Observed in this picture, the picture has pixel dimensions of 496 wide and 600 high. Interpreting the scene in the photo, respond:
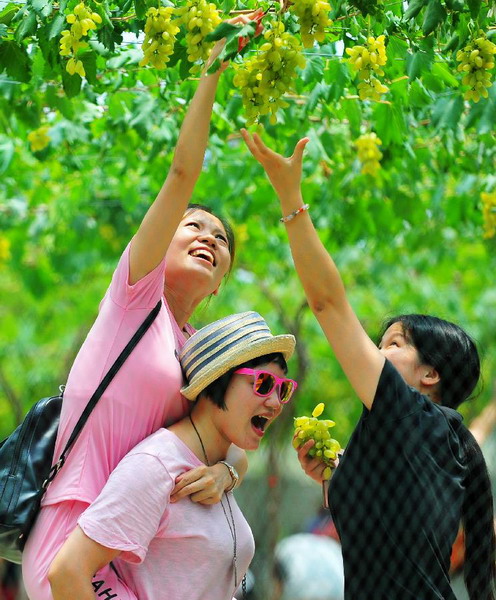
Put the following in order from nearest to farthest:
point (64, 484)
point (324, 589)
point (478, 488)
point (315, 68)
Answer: point (64, 484), point (478, 488), point (315, 68), point (324, 589)

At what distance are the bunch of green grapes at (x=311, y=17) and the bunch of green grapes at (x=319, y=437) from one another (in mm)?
955

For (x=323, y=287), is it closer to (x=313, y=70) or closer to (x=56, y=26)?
(x=56, y=26)

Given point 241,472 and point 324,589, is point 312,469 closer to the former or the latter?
point 241,472

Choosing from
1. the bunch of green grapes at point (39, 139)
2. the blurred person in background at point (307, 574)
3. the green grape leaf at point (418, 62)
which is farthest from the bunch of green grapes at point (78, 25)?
the blurred person in background at point (307, 574)

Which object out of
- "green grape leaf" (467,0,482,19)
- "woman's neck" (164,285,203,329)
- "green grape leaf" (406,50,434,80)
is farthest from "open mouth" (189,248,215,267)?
"green grape leaf" (406,50,434,80)

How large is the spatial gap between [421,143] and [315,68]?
1.79 m

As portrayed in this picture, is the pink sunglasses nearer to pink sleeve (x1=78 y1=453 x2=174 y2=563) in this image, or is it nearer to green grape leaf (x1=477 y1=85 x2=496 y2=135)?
pink sleeve (x1=78 y1=453 x2=174 y2=563)

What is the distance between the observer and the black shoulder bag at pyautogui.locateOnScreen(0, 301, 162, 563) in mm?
2352

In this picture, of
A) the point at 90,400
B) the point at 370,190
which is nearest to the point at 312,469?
the point at 90,400

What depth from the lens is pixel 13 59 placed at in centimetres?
293

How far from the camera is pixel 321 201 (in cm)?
629

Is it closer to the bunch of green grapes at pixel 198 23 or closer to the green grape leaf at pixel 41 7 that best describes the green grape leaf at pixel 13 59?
the green grape leaf at pixel 41 7

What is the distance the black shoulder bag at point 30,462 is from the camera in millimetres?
2352

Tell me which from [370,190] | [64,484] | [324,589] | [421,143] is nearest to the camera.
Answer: [64,484]
